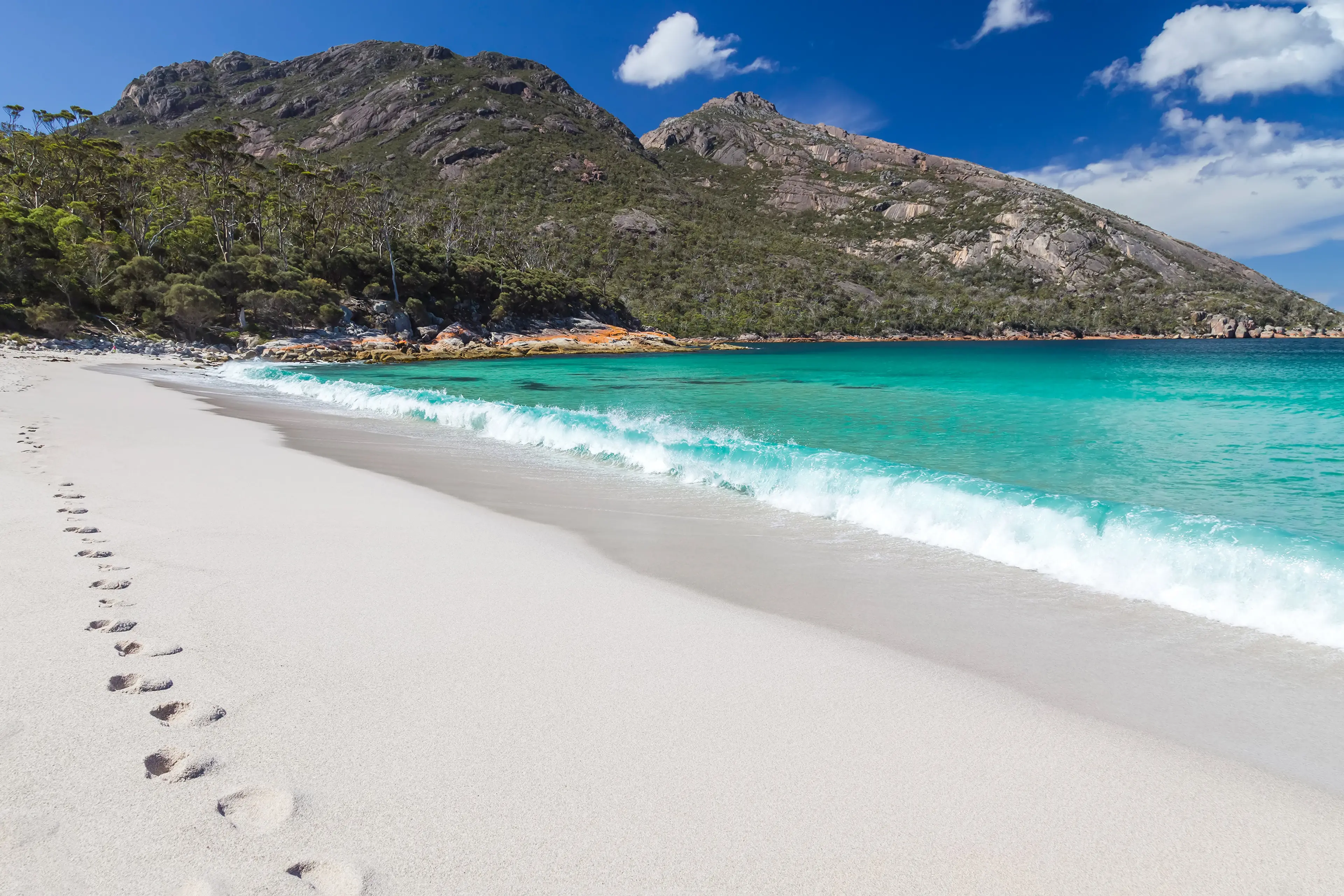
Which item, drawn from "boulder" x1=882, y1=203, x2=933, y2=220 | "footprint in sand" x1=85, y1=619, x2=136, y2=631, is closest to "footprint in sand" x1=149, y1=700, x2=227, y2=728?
"footprint in sand" x1=85, y1=619, x2=136, y2=631

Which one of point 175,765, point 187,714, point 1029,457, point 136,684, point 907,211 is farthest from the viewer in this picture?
point 907,211

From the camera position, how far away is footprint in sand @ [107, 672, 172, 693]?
256cm

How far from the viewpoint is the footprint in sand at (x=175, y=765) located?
6.74 ft

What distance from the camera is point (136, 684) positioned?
2609mm

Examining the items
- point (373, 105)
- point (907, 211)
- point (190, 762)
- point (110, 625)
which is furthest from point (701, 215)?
point (190, 762)

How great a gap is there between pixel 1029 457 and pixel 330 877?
10.7 meters

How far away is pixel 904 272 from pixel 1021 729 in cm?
16369

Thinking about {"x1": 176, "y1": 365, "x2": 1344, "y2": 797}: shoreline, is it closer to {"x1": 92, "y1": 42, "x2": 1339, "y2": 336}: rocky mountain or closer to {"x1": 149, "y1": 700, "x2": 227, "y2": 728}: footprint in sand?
{"x1": 149, "y1": 700, "x2": 227, "y2": 728}: footprint in sand

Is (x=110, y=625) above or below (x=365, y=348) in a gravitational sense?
below

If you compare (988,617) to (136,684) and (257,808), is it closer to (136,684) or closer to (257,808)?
(257,808)

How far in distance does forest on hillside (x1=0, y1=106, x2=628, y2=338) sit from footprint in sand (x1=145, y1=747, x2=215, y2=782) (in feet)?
157

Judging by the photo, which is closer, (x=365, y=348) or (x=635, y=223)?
(x=365, y=348)

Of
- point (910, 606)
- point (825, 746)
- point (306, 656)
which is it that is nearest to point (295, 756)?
point (306, 656)

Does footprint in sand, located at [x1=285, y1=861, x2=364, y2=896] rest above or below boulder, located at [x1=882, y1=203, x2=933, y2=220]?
below
